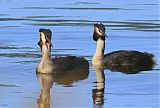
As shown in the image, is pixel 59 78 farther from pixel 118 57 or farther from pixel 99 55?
pixel 118 57

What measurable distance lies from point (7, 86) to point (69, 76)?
245 centimetres

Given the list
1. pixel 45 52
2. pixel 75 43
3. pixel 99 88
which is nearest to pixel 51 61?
pixel 45 52

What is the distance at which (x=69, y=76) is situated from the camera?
19516 millimetres

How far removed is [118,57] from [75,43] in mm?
2811

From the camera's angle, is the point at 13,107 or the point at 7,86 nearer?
the point at 13,107

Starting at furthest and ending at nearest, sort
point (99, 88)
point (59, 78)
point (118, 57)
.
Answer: point (118, 57)
point (59, 78)
point (99, 88)

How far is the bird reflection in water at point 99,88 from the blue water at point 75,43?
0.11 m

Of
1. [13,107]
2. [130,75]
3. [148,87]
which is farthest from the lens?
[130,75]

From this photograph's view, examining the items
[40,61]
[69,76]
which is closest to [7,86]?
[69,76]

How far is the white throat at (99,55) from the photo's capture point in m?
21.0

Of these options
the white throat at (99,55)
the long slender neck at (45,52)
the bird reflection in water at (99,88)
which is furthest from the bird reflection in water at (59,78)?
the white throat at (99,55)

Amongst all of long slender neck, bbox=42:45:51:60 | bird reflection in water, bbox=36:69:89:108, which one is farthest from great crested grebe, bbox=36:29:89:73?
bird reflection in water, bbox=36:69:89:108

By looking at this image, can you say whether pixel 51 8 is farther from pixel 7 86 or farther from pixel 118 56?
pixel 7 86

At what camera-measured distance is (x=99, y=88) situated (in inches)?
688
